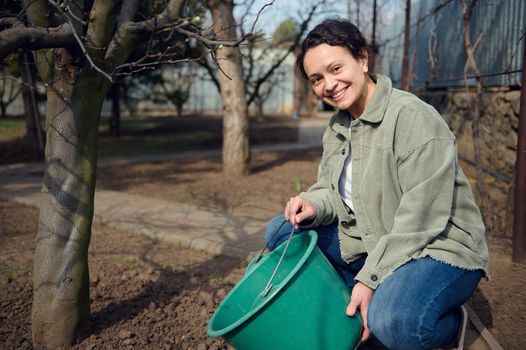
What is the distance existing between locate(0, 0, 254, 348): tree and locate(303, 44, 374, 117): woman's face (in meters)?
0.36

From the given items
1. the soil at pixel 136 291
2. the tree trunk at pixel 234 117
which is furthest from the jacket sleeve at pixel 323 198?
the tree trunk at pixel 234 117

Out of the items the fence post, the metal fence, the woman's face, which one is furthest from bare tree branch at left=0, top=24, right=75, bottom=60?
the metal fence

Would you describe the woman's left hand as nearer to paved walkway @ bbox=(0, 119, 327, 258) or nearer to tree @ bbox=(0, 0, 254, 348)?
tree @ bbox=(0, 0, 254, 348)

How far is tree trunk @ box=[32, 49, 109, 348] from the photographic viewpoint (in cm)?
238

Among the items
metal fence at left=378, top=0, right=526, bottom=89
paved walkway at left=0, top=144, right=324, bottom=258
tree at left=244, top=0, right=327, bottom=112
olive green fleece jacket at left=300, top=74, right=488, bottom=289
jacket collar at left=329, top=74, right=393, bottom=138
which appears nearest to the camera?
olive green fleece jacket at left=300, top=74, right=488, bottom=289

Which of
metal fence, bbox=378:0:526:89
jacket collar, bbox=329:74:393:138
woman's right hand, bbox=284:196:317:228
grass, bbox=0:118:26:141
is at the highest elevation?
metal fence, bbox=378:0:526:89

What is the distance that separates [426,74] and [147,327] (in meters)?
8.79

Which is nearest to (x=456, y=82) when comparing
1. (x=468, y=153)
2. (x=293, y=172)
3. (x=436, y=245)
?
(x=468, y=153)

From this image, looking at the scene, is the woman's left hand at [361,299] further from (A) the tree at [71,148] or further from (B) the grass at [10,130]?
(B) the grass at [10,130]

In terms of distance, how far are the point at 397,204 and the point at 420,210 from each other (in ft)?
0.61

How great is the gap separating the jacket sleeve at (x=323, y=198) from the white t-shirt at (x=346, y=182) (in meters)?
0.09

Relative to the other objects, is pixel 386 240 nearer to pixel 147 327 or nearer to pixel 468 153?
pixel 147 327

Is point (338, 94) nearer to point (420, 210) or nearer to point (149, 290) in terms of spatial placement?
point (420, 210)

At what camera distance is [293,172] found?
808 centimetres
